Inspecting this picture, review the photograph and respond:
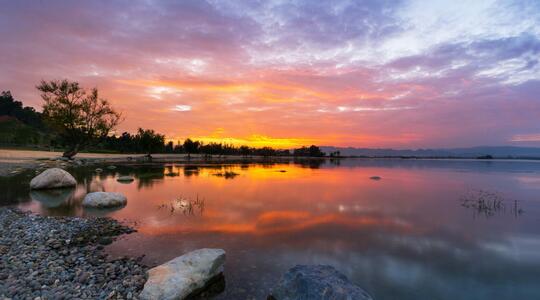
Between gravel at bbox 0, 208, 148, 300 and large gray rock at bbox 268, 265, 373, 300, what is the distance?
2989 millimetres

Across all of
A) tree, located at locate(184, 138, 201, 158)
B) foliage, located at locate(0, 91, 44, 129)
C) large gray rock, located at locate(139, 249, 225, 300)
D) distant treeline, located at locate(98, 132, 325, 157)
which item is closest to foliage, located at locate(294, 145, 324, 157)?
distant treeline, located at locate(98, 132, 325, 157)

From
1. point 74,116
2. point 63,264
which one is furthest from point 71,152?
point 63,264

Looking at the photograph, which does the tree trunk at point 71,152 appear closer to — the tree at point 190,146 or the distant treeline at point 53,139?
→ the distant treeline at point 53,139

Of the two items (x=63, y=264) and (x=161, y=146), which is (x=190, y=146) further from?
(x=63, y=264)

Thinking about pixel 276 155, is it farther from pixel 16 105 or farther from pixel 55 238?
pixel 55 238

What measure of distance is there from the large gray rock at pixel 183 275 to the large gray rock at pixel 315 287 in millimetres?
1532

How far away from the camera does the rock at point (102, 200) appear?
13602 millimetres

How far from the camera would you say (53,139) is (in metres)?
97.0

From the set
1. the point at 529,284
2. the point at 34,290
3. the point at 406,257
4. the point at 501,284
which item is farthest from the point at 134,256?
the point at 529,284

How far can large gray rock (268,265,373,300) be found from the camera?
520 centimetres

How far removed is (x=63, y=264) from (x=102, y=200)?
318 inches

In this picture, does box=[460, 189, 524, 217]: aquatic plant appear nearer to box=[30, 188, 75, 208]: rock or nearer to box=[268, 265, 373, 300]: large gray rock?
box=[268, 265, 373, 300]: large gray rock

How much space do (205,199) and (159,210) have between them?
422 cm

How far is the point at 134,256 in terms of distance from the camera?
773 centimetres
